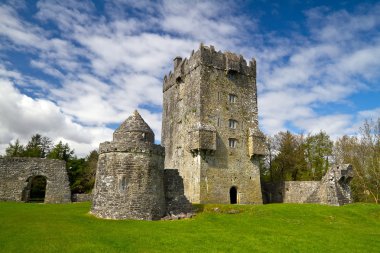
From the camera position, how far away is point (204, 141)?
3241 cm

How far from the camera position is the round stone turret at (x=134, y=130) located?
24188 millimetres

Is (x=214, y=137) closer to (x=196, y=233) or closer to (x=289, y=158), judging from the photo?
(x=196, y=233)

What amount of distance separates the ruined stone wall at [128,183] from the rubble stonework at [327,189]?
59.4 ft

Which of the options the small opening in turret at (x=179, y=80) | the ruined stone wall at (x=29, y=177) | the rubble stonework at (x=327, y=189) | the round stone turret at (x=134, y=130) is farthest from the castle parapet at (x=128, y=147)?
the rubble stonework at (x=327, y=189)

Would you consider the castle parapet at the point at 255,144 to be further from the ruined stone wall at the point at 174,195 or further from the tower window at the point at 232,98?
the ruined stone wall at the point at 174,195

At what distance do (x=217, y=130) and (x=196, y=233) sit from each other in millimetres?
17967

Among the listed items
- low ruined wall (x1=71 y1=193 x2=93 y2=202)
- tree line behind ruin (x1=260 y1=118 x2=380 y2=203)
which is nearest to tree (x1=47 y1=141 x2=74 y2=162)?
low ruined wall (x1=71 y1=193 x2=93 y2=202)

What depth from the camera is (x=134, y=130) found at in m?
24.3

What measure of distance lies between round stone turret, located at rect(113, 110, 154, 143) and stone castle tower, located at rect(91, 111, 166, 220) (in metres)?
0.87

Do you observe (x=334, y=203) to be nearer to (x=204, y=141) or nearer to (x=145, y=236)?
(x=204, y=141)

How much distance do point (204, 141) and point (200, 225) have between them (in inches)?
517

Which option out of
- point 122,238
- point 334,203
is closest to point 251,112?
point 334,203

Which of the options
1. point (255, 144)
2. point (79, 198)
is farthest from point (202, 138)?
point (79, 198)

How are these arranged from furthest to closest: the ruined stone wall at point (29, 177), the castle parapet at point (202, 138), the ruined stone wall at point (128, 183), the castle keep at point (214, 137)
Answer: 1. the castle parapet at point (202, 138)
2. the castle keep at point (214, 137)
3. the ruined stone wall at point (29, 177)
4. the ruined stone wall at point (128, 183)
